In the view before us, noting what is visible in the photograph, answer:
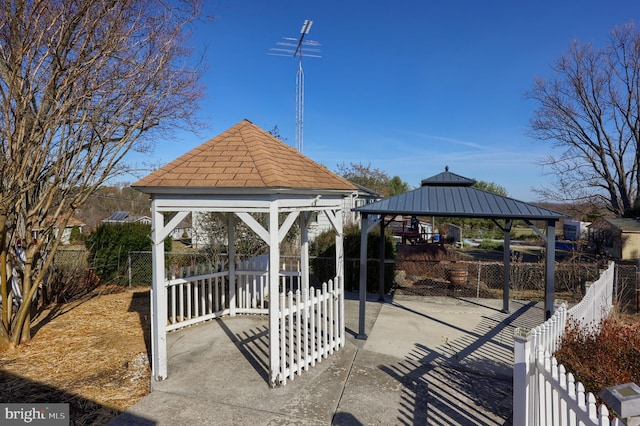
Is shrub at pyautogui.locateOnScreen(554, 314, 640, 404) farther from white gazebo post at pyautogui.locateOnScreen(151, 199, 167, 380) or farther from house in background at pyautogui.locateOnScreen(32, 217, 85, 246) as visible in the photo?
house in background at pyautogui.locateOnScreen(32, 217, 85, 246)

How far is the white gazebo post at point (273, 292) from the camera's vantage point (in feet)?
14.4

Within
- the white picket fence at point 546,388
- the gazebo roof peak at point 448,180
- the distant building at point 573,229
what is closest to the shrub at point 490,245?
the distant building at point 573,229

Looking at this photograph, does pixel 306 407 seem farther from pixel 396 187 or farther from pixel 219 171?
pixel 396 187

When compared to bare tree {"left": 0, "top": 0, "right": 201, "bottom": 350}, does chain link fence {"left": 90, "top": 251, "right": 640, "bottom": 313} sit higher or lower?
lower

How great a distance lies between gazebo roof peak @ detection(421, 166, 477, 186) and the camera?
6.84 meters

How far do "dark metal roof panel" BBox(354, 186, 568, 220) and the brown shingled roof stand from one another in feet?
3.18

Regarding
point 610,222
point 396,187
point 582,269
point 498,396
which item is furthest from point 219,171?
point 396,187

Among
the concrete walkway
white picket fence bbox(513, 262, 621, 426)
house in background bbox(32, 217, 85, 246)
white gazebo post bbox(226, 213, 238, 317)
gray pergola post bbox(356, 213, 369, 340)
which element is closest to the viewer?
white picket fence bbox(513, 262, 621, 426)

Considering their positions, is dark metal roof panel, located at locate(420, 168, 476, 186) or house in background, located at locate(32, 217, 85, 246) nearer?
house in background, located at locate(32, 217, 85, 246)

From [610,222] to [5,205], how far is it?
25013 mm

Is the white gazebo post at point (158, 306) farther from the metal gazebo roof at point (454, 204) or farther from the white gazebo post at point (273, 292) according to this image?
the metal gazebo roof at point (454, 204)

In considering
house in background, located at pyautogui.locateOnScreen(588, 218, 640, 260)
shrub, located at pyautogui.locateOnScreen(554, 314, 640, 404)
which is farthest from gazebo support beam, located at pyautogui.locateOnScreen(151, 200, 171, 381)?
house in background, located at pyautogui.locateOnScreen(588, 218, 640, 260)

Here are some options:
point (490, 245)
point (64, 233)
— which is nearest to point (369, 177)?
point (490, 245)

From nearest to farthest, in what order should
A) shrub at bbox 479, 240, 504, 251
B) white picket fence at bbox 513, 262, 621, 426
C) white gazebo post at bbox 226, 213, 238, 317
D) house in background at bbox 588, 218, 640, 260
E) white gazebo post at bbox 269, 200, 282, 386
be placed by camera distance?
white picket fence at bbox 513, 262, 621, 426 < white gazebo post at bbox 269, 200, 282, 386 < white gazebo post at bbox 226, 213, 238, 317 < house in background at bbox 588, 218, 640, 260 < shrub at bbox 479, 240, 504, 251
